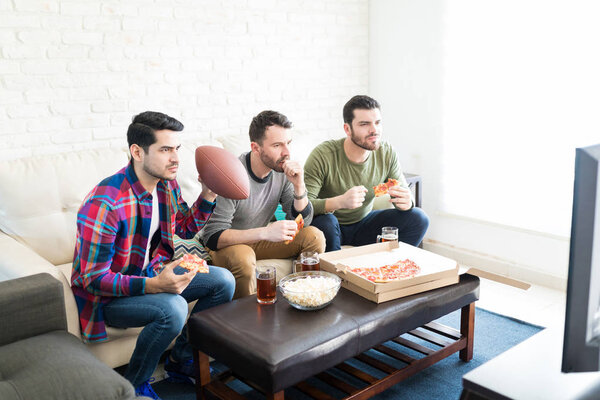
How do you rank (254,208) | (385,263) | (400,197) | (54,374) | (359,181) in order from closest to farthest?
(54,374) → (385,263) → (254,208) → (400,197) → (359,181)

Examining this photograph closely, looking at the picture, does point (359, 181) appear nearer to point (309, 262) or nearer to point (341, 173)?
point (341, 173)

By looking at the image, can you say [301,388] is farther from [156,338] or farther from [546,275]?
[546,275]

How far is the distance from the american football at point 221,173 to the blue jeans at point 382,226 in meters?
0.76

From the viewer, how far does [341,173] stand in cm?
310

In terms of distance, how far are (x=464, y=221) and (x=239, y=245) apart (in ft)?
5.93

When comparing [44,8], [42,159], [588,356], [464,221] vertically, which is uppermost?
[44,8]

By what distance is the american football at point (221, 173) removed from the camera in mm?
2277

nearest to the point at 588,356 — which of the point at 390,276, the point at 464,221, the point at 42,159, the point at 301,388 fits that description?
the point at 390,276

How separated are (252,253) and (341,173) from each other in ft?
2.51

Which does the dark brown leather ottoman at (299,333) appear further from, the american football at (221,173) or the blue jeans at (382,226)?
the blue jeans at (382,226)

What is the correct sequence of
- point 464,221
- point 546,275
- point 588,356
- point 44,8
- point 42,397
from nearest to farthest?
point 588,356 → point 42,397 → point 44,8 → point 546,275 → point 464,221

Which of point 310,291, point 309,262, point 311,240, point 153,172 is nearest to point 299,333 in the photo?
point 310,291

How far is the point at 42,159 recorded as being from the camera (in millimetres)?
2678

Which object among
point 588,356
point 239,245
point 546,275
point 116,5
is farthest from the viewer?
point 546,275
